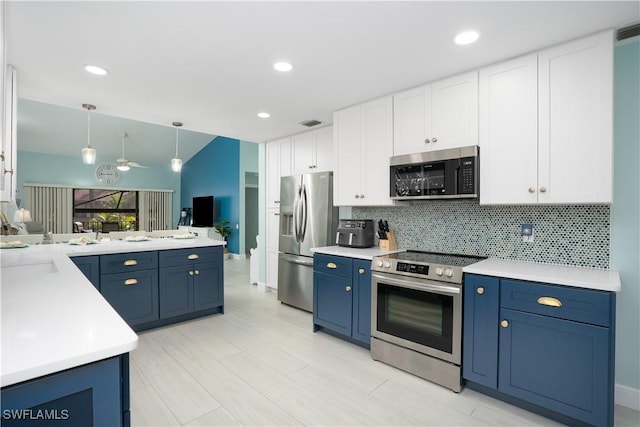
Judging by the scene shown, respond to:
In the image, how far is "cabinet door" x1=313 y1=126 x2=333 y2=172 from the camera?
4059 mm

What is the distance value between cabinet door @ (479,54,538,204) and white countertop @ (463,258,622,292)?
0.47 m

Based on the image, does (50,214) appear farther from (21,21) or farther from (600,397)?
(600,397)

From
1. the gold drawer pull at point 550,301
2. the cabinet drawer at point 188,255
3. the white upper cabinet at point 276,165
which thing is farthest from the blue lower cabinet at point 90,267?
the gold drawer pull at point 550,301

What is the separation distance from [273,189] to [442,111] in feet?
9.43

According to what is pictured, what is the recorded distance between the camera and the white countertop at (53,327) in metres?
0.83

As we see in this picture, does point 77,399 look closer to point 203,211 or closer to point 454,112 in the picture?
point 454,112

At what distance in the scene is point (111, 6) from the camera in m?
1.75

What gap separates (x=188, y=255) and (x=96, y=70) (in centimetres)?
200

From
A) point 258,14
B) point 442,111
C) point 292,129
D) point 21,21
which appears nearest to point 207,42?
point 258,14

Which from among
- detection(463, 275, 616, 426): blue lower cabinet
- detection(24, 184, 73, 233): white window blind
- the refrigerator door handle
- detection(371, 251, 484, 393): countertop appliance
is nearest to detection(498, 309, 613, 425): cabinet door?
detection(463, 275, 616, 426): blue lower cabinet

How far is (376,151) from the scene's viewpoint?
3125mm

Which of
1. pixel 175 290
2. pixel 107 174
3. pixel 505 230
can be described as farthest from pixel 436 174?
pixel 107 174

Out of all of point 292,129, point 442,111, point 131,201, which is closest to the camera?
point 442,111

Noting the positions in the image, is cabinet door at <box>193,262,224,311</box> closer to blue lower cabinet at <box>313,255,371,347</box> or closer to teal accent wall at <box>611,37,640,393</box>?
blue lower cabinet at <box>313,255,371,347</box>
